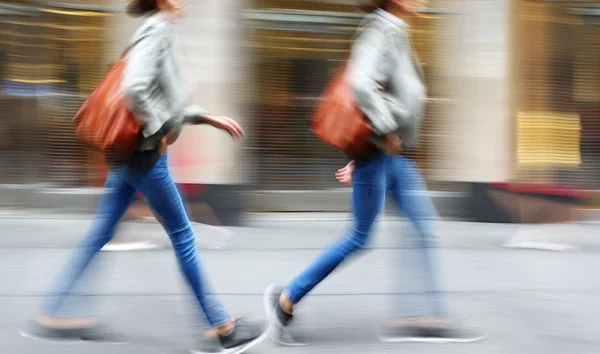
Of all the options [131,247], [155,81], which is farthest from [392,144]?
[131,247]

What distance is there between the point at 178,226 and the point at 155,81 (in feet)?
2.17

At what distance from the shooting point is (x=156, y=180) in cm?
337

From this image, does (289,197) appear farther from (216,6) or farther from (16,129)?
(16,129)

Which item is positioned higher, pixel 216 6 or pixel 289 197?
pixel 216 6

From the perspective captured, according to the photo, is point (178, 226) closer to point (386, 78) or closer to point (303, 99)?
point (386, 78)

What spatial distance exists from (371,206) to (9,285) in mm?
2556

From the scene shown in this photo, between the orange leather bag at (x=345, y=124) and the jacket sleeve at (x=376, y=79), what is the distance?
44 millimetres

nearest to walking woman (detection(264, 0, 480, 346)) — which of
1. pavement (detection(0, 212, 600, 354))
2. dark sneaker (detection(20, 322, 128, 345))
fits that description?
pavement (detection(0, 212, 600, 354))

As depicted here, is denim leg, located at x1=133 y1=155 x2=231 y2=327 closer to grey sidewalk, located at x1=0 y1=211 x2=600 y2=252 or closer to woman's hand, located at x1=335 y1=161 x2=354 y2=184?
woman's hand, located at x1=335 y1=161 x2=354 y2=184

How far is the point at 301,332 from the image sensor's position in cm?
392

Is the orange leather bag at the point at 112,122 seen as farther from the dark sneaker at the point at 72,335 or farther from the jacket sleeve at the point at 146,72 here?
the dark sneaker at the point at 72,335

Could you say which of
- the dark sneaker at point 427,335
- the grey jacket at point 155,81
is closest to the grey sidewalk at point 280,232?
the dark sneaker at point 427,335

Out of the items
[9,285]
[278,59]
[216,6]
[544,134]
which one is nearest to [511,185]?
[544,134]

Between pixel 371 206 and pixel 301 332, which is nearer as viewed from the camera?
pixel 371 206
